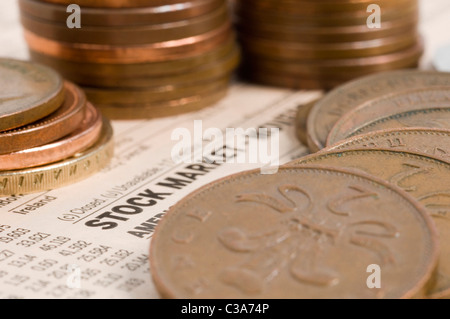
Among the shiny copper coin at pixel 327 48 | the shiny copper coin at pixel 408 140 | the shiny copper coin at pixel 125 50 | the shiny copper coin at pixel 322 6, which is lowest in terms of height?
the shiny copper coin at pixel 408 140

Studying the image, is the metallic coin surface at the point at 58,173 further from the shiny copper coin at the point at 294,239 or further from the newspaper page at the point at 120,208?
the shiny copper coin at the point at 294,239

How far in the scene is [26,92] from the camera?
1.46 meters

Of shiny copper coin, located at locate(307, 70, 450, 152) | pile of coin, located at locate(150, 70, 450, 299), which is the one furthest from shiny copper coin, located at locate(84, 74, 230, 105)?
pile of coin, located at locate(150, 70, 450, 299)

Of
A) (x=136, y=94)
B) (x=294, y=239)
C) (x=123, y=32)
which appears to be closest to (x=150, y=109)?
(x=136, y=94)

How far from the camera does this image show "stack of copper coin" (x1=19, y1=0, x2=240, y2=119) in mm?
1648

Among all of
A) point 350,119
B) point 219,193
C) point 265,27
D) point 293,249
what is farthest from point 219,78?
point 293,249

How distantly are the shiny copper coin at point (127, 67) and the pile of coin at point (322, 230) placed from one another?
51cm

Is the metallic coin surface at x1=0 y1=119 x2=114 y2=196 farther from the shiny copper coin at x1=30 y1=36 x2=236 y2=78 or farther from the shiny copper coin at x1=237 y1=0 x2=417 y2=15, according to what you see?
the shiny copper coin at x1=237 y1=0 x2=417 y2=15

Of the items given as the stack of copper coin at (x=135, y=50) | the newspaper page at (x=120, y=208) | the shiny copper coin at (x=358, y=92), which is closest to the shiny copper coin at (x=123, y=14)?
the stack of copper coin at (x=135, y=50)

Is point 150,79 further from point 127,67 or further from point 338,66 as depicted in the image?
point 338,66

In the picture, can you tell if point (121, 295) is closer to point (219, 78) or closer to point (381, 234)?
point (381, 234)

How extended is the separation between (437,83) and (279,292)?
872 mm

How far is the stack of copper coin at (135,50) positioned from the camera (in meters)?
1.65

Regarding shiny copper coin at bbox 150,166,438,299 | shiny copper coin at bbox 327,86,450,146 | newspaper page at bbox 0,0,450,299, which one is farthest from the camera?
shiny copper coin at bbox 327,86,450,146
